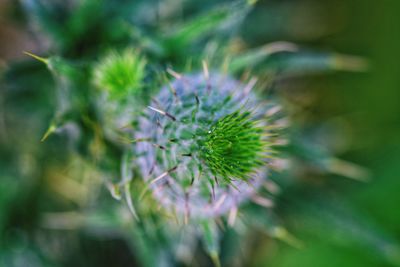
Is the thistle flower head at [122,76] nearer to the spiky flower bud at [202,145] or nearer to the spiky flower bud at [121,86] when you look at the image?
the spiky flower bud at [121,86]

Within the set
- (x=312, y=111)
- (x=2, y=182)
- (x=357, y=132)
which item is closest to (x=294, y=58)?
(x=312, y=111)

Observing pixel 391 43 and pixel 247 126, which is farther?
pixel 391 43

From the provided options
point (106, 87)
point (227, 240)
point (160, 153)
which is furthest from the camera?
point (227, 240)

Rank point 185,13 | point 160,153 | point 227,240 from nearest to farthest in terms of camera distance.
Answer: point 160,153 → point 227,240 → point 185,13

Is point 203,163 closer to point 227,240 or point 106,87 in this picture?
point 106,87

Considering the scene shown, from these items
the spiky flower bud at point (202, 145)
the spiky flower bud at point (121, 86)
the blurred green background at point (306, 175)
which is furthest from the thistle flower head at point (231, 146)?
the blurred green background at point (306, 175)

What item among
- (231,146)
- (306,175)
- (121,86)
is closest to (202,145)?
(231,146)
